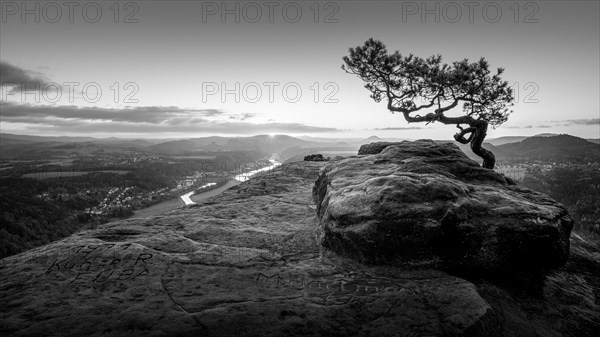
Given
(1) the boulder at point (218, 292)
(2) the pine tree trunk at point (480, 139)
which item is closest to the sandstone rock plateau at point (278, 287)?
(1) the boulder at point (218, 292)

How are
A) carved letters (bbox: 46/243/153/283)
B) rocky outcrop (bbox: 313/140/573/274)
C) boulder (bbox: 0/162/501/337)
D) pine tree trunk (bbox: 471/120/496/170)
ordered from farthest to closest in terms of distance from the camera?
1. pine tree trunk (bbox: 471/120/496/170)
2. rocky outcrop (bbox: 313/140/573/274)
3. carved letters (bbox: 46/243/153/283)
4. boulder (bbox: 0/162/501/337)

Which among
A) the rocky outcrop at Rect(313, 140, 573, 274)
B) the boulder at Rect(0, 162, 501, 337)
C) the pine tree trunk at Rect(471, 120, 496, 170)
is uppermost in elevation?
the pine tree trunk at Rect(471, 120, 496, 170)

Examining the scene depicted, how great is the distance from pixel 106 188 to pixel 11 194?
40.6m

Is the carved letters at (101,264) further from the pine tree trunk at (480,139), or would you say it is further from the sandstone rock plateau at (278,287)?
the pine tree trunk at (480,139)

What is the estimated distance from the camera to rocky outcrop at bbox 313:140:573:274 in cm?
691

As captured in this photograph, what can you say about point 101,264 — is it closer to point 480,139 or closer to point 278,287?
point 278,287

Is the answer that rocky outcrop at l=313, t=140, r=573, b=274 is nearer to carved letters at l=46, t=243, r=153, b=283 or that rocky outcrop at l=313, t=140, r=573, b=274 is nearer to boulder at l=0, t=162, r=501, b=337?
boulder at l=0, t=162, r=501, b=337

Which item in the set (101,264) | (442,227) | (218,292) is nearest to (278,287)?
(218,292)

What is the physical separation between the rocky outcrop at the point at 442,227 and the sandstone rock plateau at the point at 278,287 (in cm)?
6

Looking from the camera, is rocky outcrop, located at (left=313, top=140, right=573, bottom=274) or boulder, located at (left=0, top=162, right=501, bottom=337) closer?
boulder, located at (left=0, top=162, right=501, bottom=337)

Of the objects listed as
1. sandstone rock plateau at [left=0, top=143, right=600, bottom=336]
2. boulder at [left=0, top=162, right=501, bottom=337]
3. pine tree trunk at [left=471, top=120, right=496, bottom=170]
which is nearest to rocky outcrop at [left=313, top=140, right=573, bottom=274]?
sandstone rock plateau at [left=0, top=143, right=600, bottom=336]

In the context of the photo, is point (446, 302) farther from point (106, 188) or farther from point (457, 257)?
point (106, 188)

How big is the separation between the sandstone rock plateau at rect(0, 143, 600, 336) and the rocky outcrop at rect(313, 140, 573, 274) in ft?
0.21

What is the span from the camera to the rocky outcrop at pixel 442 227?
22.7 feet
